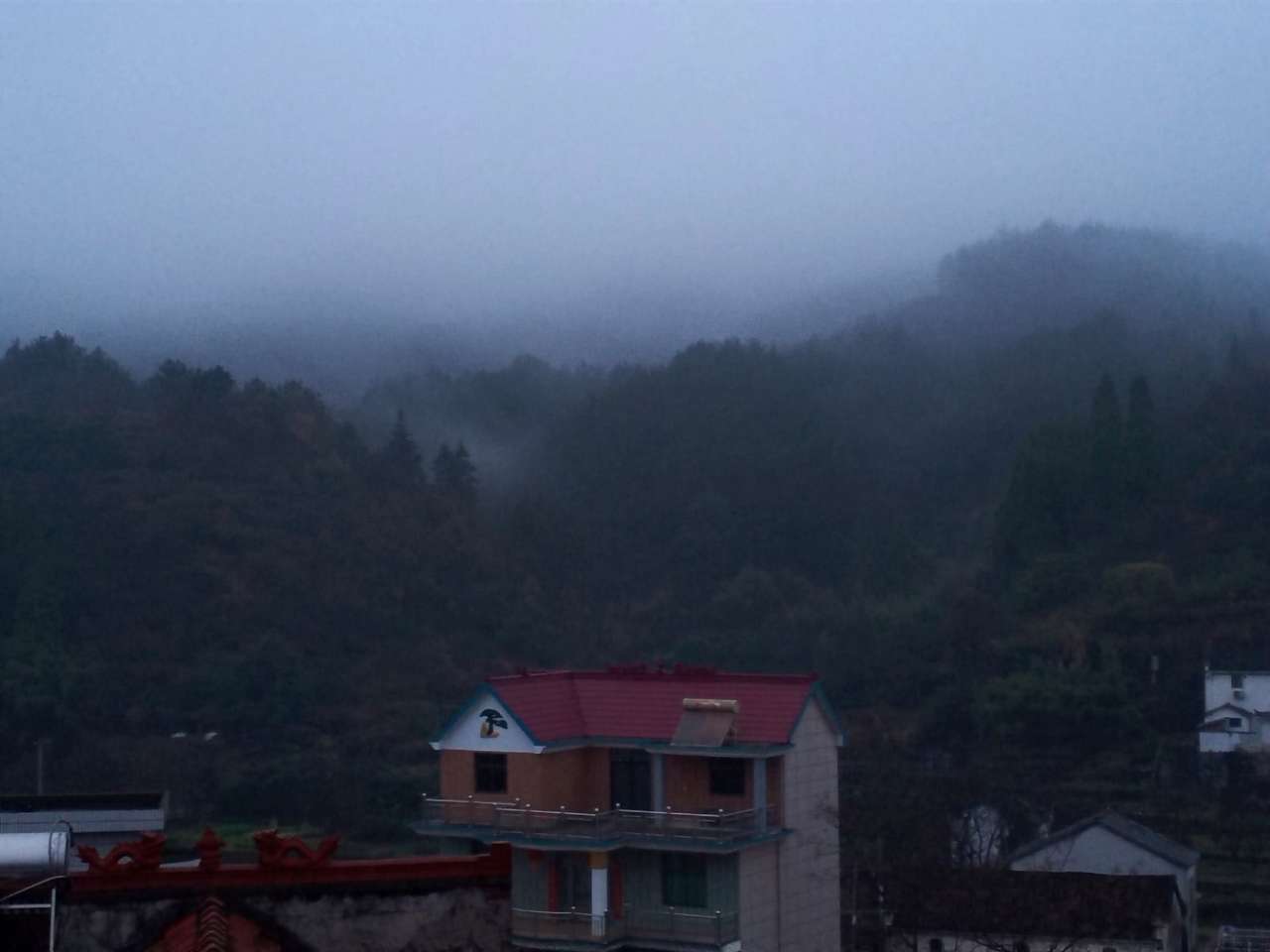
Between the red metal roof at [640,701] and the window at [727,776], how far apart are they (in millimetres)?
260

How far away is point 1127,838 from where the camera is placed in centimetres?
2003

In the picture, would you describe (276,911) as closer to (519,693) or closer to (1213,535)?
(519,693)

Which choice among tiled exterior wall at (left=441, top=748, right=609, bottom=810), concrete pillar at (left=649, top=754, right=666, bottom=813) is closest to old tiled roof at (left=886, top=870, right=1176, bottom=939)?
concrete pillar at (left=649, top=754, right=666, bottom=813)

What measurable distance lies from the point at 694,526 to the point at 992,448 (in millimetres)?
→ 12519

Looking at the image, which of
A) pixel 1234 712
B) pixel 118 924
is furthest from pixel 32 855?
pixel 1234 712

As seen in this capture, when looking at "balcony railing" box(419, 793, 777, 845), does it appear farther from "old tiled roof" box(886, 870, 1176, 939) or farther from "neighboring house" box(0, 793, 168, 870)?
"old tiled roof" box(886, 870, 1176, 939)

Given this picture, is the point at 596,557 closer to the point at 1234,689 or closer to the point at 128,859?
the point at 1234,689

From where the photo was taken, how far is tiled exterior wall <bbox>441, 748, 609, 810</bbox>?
1432cm

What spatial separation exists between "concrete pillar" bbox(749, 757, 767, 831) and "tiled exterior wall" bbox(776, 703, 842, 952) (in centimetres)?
32

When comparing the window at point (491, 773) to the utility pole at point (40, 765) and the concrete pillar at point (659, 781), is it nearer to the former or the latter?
the concrete pillar at point (659, 781)

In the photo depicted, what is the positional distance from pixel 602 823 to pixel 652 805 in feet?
2.09

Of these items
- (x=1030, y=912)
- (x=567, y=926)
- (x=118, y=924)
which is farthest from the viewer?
(x=1030, y=912)

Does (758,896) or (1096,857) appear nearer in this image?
(758,896)

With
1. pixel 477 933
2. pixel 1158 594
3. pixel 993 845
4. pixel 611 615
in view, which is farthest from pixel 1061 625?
pixel 477 933
